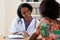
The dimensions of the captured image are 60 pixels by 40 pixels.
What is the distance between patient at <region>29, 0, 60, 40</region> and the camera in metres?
1.68

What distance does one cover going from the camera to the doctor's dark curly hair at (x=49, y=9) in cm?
174

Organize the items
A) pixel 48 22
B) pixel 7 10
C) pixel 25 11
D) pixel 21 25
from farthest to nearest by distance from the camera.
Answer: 1. pixel 7 10
2. pixel 21 25
3. pixel 25 11
4. pixel 48 22

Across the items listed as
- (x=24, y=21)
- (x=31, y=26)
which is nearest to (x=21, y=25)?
(x=24, y=21)

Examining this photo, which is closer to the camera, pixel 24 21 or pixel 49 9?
pixel 49 9

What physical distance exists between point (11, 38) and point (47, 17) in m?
0.65

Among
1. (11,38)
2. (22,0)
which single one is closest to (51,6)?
(11,38)

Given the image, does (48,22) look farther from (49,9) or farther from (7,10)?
(7,10)

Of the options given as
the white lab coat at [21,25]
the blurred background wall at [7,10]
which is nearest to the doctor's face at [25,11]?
the white lab coat at [21,25]

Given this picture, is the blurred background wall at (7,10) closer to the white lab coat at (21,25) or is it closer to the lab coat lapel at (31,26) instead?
the white lab coat at (21,25)

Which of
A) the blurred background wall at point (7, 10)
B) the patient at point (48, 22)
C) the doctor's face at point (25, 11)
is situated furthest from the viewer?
the blurred background wall at point (7, 10)

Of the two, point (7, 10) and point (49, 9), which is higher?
point (49, 9)

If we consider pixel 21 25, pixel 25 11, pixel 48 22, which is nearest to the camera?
pixel 48 22

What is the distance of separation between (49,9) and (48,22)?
0.15 metres

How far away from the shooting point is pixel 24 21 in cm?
287
